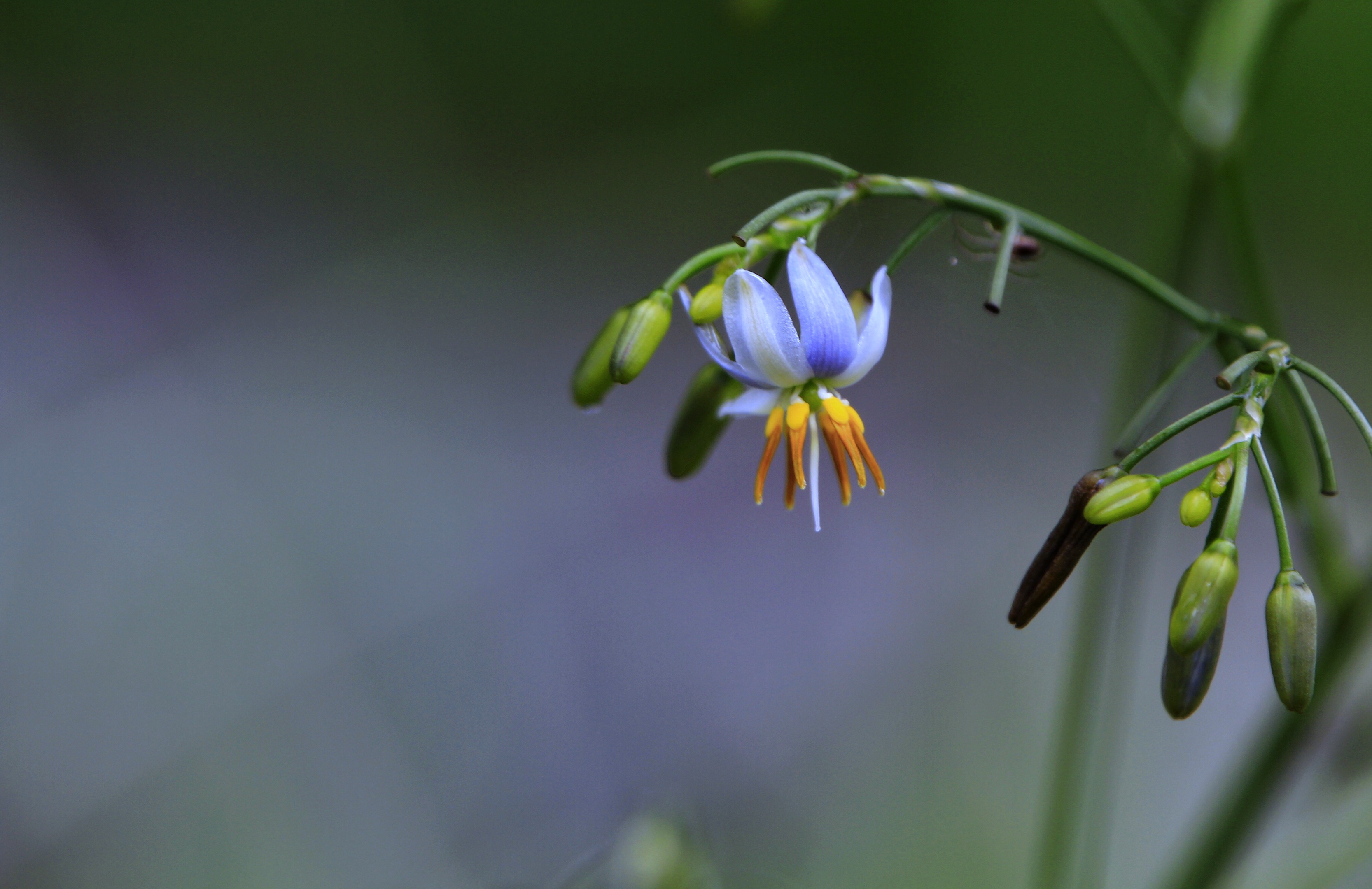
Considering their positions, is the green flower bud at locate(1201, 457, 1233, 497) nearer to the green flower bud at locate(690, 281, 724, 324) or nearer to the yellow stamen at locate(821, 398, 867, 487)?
the yellow stamen at locate(821, 398, 867, 487)

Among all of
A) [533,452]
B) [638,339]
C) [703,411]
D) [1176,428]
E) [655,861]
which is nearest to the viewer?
[1176,428]

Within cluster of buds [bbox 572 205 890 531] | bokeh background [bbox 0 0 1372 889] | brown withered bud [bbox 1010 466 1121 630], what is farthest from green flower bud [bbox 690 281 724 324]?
bokeh background [bbox 0 0 1372 889]

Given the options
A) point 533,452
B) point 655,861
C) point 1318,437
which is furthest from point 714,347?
point 533,452

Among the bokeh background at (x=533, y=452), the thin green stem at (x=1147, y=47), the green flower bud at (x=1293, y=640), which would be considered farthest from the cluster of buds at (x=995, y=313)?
the bokeh background at (x=533, y=452)

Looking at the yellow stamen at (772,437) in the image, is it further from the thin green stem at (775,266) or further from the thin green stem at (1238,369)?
the thin green stem at (1238,369)

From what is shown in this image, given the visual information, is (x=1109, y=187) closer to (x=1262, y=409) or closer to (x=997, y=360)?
(x=997, y=360)

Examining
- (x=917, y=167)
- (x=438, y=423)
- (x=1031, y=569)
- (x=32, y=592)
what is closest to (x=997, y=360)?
(x=917, y=167)

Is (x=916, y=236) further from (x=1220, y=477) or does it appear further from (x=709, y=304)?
(x=1220, y=477)
